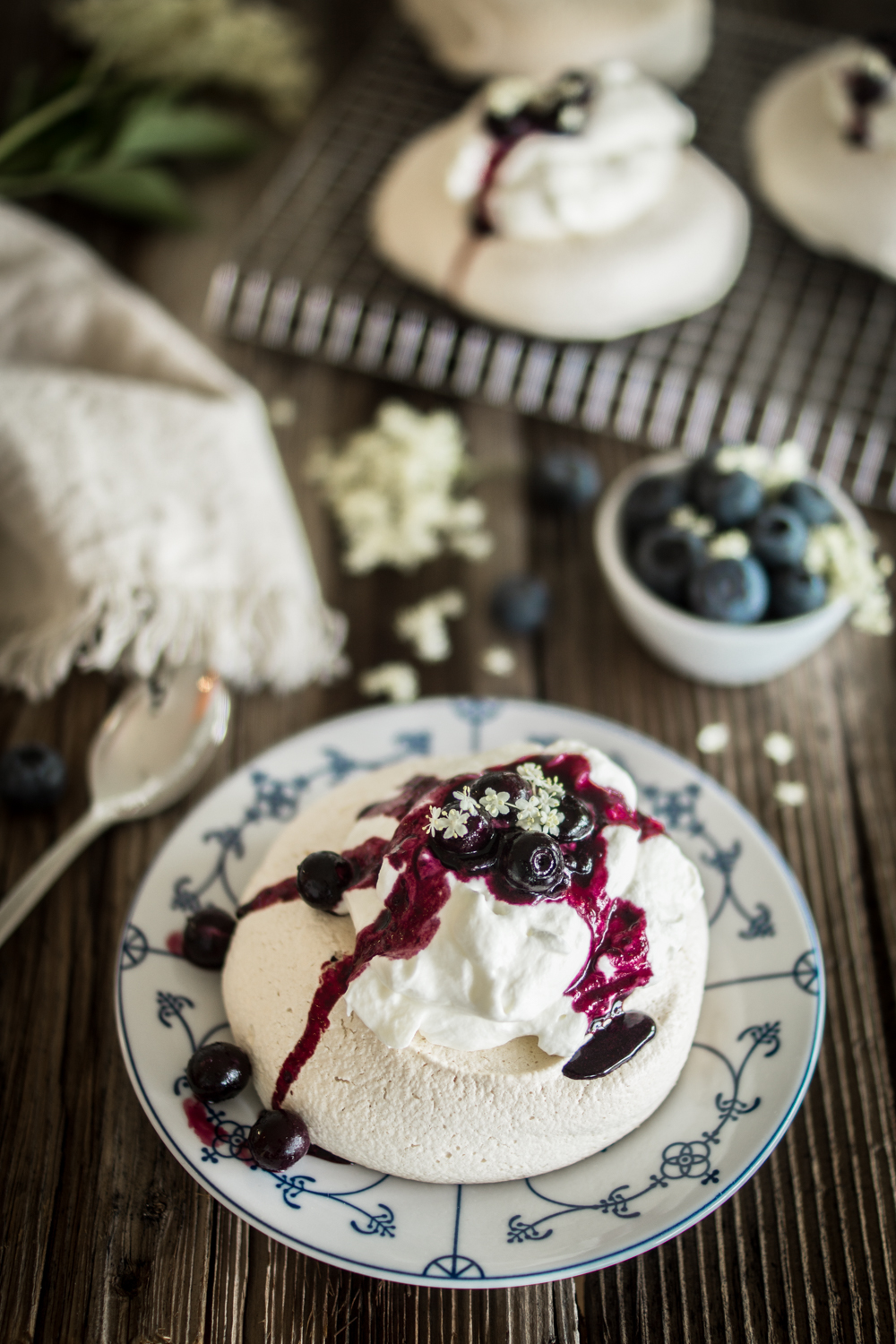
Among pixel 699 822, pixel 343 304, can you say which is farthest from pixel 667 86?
pixel 699 822

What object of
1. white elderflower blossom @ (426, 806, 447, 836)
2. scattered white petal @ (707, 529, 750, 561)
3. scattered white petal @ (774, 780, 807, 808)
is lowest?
scattered white petal @ (774, 780, 807, 808)

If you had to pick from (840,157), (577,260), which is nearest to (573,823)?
(577,260)

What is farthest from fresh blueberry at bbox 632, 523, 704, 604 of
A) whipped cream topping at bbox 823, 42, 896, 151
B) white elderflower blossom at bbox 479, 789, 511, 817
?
whipped cream topping at bbox 823, 42, 896, 151

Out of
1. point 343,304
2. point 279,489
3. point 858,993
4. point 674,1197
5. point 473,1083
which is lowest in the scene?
point 858,993

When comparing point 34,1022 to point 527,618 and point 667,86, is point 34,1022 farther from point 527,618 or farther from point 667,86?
point 667,86

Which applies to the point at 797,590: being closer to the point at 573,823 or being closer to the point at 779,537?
the point at 779,537

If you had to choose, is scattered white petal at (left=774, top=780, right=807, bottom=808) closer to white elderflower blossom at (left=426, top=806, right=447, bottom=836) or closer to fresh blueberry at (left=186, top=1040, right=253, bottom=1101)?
white elderflower blossom at (left=426, top=806, right=447, bottom=836)
